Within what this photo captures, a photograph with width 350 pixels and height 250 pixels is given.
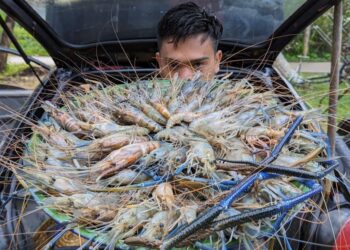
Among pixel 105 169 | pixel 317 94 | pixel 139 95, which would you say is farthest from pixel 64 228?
pixel 317 94

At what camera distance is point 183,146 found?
1351mm

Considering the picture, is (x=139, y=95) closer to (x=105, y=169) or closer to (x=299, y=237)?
(x=105, y=169)

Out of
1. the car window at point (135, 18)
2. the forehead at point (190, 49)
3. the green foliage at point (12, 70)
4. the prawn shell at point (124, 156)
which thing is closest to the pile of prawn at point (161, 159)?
the prawn shell at point (124, 156)

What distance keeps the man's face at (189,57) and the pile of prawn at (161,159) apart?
557 mm

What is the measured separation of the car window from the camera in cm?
270

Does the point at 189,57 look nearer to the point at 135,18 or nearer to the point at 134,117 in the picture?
the point at 135,18

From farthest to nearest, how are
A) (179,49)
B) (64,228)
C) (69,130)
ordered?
1. (179,49)
2. (69,130)
3. (64,228)

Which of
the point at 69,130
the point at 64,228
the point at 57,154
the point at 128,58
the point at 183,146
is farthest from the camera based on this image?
the point at 128,58

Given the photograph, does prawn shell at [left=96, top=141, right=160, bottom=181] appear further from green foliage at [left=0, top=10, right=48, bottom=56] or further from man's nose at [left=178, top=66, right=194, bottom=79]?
green foliage at [left=0, top=10, right=48, bottom=56]

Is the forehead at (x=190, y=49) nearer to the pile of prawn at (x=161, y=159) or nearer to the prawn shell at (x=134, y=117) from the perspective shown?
the pile of prawn at (x=161, y=159)

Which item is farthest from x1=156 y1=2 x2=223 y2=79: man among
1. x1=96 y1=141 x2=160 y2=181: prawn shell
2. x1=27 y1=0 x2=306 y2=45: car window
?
x1=96 y1=141 x2=160 y2=181: prawn shell

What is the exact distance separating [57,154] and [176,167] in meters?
0.38

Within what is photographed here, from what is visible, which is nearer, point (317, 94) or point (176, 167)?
point (176, 167)

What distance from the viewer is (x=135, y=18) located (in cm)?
279
